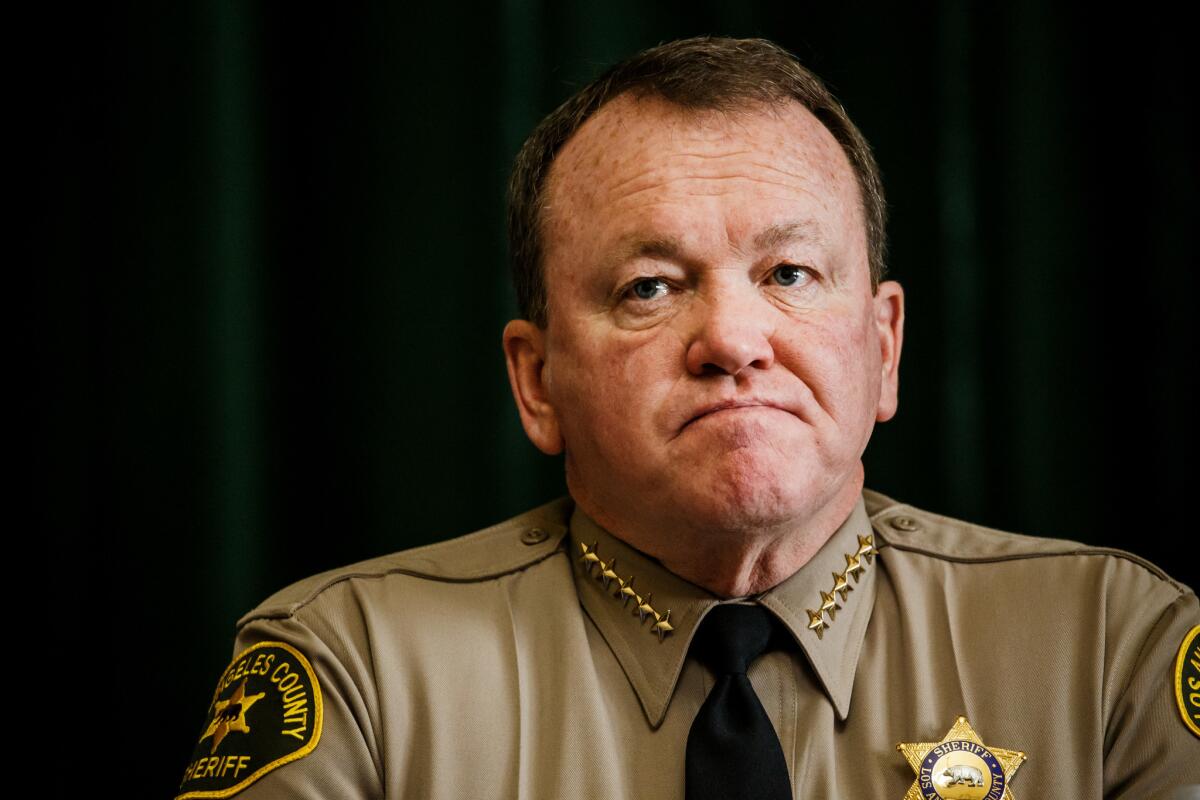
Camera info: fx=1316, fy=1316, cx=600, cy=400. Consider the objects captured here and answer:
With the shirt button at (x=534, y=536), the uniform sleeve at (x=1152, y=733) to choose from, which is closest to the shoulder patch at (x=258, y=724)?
the shirt button at (x=534, y=536)

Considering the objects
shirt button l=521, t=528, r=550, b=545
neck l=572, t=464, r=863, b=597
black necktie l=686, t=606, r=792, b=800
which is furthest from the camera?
shirt button l=521, t=528, r=550, b=545

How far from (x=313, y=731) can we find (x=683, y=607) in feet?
1.43

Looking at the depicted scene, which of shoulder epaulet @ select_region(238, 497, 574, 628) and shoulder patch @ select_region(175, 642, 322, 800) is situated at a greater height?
shoulder epaulet @ select_region(238, 497, 574, 628)

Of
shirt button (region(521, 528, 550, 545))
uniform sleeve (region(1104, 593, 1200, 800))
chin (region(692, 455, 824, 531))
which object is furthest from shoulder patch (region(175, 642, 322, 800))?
uniform sleeve (region(1104, 593, 1200, 800))

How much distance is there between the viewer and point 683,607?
5.00ft

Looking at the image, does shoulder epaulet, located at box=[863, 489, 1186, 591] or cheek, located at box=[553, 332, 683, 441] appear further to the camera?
shoulder epaulet, located at box=[863, 489, 1186, 591]

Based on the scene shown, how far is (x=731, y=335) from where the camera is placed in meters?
1.41

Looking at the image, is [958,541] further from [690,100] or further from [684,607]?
[690,100]

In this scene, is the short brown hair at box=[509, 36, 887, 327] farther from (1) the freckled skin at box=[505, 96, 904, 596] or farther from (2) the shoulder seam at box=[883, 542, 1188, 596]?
(2) the shoulder seam at box=[883, 542, 1188, 596]

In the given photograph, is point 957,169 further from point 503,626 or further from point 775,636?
point 503,626

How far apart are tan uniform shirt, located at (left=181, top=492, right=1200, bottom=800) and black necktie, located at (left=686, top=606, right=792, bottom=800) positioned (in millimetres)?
26

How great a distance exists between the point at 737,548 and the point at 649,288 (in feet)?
1.03

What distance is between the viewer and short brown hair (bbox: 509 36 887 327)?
160 centimetres

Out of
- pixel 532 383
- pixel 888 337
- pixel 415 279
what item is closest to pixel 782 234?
pixel 888 337
